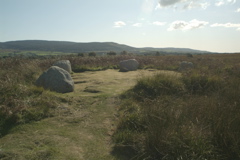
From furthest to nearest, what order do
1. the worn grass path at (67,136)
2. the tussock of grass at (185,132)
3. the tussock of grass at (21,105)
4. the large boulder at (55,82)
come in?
the large boulder at (55,82)
the tussock of grass at (21,105)
the worn grass path at (67,136)
the tussock of grass at (185,132)

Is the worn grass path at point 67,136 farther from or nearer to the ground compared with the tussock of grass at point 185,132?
nearer to the ground

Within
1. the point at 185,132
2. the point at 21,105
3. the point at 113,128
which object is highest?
the point at 185,132

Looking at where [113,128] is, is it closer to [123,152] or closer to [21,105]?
[123,152]

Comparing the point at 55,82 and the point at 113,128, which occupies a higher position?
the point at 55,82

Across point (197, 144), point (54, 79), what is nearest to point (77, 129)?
point (197, 144)

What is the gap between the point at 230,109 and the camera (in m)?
3.05

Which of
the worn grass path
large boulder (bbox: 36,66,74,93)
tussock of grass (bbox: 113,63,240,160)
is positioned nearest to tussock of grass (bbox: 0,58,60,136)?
the worn grass path

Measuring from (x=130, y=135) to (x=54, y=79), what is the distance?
439 cm

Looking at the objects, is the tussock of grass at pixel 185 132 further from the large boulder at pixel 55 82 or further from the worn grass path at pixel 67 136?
the large boulder at pixel 55 82

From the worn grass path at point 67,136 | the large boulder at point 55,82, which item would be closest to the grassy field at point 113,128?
the worn grass path at point 67,136

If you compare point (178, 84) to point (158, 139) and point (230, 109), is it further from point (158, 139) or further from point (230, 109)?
point (158, 139)

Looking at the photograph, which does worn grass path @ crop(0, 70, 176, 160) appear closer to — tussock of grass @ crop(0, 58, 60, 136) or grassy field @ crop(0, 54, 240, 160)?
grassy field @ crop(0, 54, 240, 160)

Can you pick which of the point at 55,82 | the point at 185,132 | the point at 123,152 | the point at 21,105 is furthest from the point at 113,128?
the point at 55,82

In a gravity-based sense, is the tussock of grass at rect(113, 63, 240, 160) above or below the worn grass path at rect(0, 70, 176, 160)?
above
